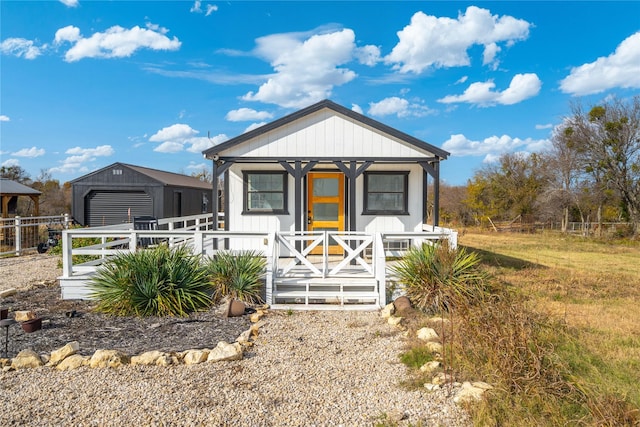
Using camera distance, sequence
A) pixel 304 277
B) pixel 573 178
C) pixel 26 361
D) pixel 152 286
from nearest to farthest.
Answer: pixel 26 361 < pixel 152 286 < pixel 304 277 < pixel 573 178

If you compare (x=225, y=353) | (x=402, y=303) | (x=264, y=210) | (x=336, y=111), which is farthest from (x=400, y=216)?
(x=225, y=353)

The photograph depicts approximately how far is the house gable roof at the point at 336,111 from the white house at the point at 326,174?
22mm

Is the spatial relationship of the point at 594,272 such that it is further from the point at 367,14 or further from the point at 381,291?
the point at 367,14

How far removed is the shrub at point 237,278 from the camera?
661 centimetres

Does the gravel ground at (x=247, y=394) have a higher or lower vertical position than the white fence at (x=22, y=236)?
lower

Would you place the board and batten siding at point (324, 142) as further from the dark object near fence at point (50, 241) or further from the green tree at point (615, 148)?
the green tree at point (615, 148)

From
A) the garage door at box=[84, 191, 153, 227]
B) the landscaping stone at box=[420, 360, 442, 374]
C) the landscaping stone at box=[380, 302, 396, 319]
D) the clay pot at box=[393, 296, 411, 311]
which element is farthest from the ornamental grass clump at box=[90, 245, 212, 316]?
the garage door at box=[84, 191, 153, 227]

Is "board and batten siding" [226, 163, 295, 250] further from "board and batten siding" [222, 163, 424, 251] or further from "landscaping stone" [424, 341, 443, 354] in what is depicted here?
"landscaping stone" [424, 341, 443, 354]

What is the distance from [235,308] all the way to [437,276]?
10.7 ft

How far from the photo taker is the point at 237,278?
6656 mm

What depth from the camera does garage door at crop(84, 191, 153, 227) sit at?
808 inches

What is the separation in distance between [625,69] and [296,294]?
26941mm

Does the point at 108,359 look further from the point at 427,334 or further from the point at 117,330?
the point at 427,334

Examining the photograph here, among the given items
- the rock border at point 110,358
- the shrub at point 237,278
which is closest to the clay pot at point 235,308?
the shrub at point 237,278
